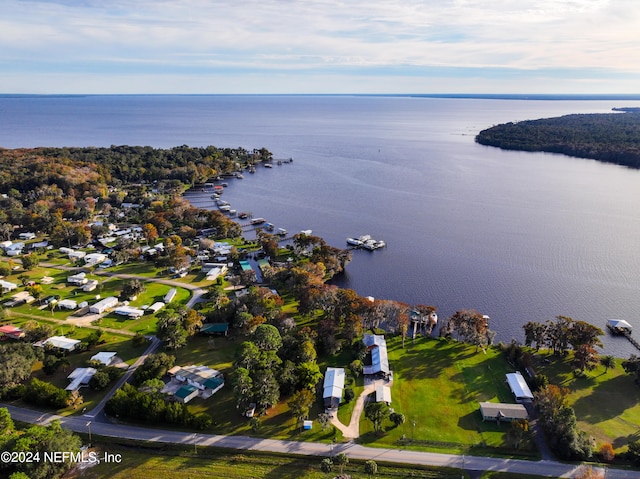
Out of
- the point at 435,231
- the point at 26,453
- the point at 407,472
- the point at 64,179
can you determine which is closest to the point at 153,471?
the point at 26,453

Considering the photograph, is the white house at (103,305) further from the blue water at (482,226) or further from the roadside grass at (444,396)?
the roadside grass at (444,396)

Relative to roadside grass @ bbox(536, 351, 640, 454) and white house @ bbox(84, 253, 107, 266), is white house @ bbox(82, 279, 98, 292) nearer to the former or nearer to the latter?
white house @ bbox(84, 253, 107, 266)

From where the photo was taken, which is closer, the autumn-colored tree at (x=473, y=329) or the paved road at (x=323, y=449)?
the paved road at (x=323, y=449)

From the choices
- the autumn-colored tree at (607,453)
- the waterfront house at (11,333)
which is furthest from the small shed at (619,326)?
the waterfront house at (11,333)

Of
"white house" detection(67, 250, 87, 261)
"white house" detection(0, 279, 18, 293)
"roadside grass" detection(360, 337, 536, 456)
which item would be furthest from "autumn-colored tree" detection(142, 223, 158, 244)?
"roadside grass" detection(360, 337, 536, 456)

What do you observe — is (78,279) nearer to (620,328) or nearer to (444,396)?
(444,396)

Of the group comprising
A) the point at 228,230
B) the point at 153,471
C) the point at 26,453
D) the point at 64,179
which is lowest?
the point at 153,471

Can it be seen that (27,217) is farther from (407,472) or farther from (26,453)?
(407,472)
